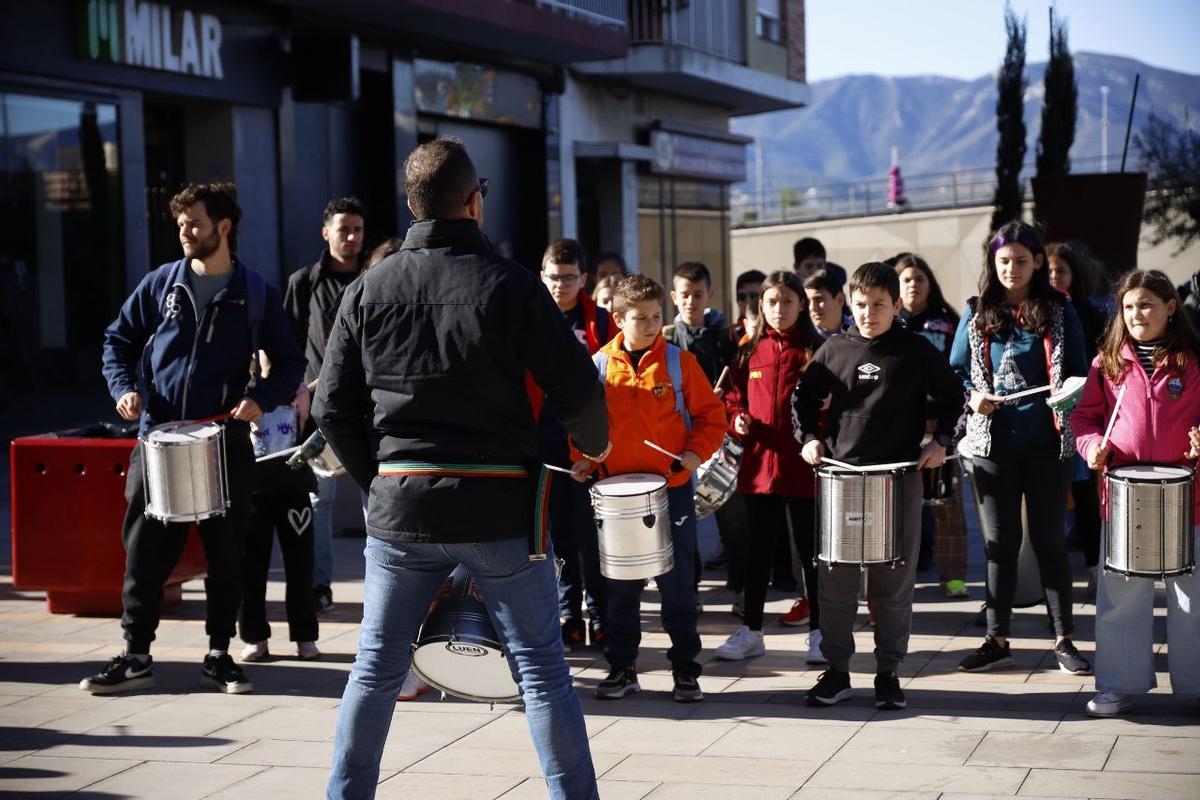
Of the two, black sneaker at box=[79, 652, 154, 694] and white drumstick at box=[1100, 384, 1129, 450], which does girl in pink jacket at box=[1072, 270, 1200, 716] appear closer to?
white drumstick at box=[1100, 384, 1129, 450]

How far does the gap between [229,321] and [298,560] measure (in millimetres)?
1301

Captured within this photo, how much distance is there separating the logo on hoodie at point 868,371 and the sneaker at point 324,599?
3.45m

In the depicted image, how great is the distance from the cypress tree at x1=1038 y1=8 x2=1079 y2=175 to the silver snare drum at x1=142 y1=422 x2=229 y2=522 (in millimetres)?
14410

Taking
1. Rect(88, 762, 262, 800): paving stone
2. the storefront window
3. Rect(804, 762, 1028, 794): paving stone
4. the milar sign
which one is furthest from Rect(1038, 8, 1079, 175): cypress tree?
Rect(88, 762, 262, 800): paving stone

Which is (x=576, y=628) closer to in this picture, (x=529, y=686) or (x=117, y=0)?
(x=529, y=686)

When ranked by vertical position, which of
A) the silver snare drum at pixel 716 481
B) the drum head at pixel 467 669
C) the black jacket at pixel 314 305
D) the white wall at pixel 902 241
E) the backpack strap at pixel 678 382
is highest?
the white wall at pixel 902 241

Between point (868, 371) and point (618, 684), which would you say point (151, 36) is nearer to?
point (618, 684)

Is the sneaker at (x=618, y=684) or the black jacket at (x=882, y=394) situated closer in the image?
the black jacket at (x=882, y=394)

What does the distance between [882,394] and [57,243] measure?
10647 mm

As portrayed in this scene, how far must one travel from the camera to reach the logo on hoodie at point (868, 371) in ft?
20.5

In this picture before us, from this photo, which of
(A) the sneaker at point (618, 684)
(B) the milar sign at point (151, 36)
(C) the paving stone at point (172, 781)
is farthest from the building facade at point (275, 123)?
(C) the paving stone at point (172, 781)

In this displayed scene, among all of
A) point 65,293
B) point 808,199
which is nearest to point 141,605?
point 65,293

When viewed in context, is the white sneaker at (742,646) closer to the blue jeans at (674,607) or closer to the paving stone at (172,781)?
the blue jeans at (674,607)

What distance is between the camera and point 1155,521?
5797 mm
